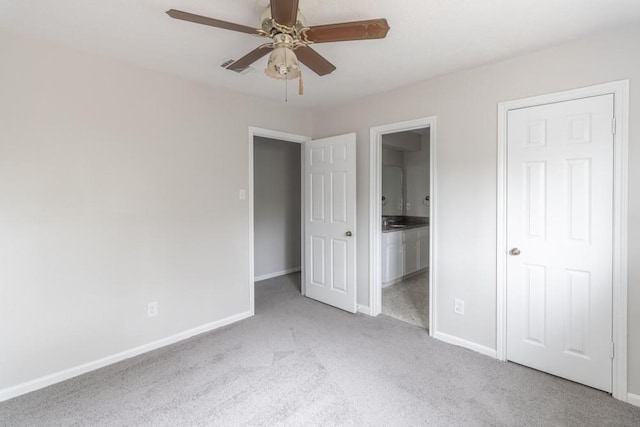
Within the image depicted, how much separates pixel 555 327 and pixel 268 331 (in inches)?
92.9

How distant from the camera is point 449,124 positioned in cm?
271

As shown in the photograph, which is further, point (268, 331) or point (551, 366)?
point (268, 331)

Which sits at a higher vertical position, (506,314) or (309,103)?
(309,103)

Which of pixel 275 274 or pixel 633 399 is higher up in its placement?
pixel 275 274

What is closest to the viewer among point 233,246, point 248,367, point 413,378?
point 413,378

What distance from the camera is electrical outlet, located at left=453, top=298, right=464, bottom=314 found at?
2.69 m

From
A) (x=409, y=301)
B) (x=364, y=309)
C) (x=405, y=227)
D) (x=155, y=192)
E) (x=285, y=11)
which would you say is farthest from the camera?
(x=405, y=227)

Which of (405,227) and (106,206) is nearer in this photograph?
(106,206)

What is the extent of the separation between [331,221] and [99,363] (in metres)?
2.48

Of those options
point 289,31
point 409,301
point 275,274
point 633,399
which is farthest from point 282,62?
point 275,274

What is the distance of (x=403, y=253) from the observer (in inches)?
183

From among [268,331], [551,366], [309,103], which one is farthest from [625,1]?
[268,331]

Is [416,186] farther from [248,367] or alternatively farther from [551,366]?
[248,367]

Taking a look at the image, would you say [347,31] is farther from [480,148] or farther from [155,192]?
[155,192]
